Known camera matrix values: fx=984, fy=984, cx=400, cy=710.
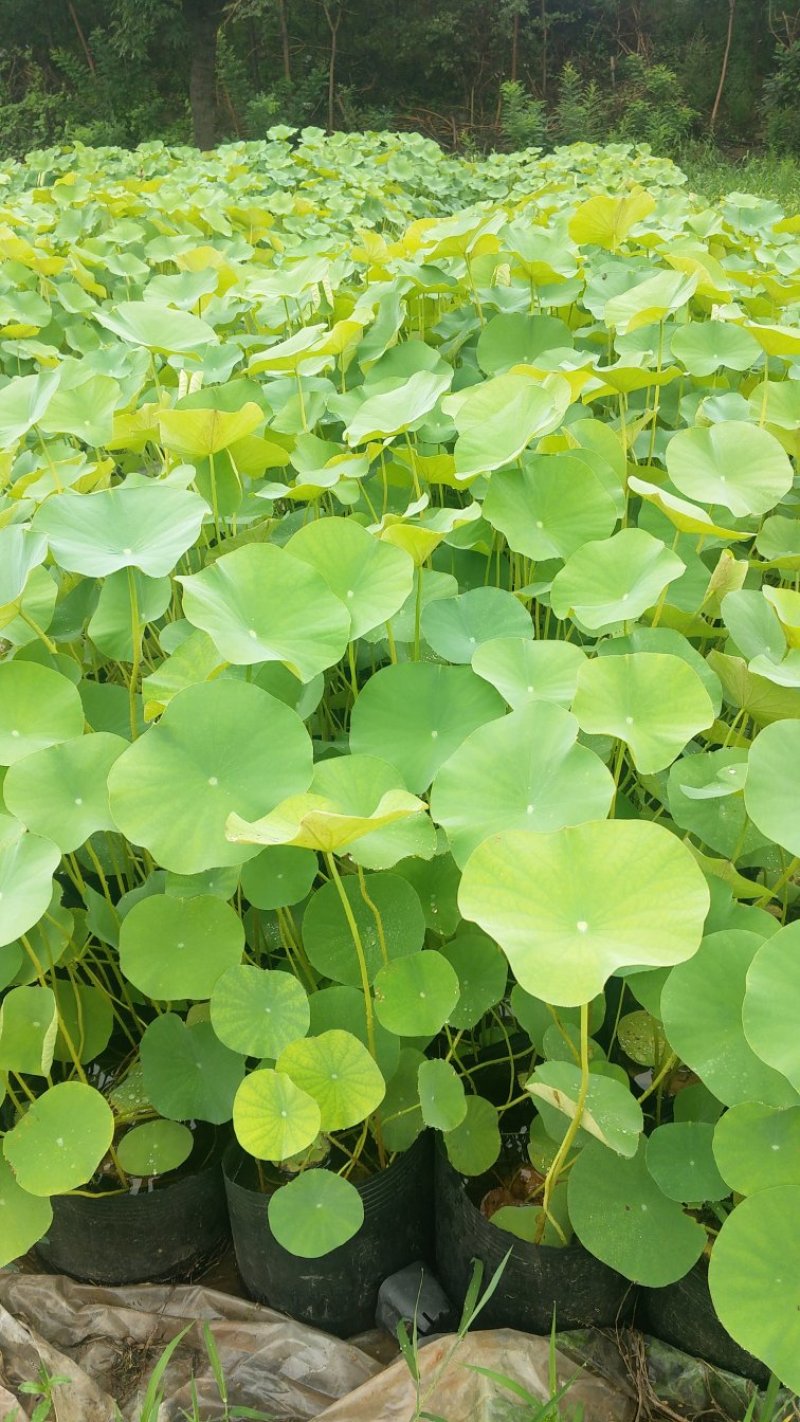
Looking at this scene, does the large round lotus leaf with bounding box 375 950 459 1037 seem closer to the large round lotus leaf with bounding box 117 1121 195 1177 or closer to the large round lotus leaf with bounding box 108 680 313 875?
the large round lotus leaf with bounding box 108 680 313 875

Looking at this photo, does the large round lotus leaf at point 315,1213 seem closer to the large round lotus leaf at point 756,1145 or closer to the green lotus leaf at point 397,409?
the large round lotus leaf at point 756,1145

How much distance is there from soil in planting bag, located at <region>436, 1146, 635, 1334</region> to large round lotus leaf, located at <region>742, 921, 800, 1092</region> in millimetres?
375

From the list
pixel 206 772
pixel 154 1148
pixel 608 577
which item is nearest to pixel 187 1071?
pixel 154 1148

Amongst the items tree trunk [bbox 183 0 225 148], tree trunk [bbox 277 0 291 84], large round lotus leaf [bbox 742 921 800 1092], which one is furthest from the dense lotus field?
tree trunk [bbox 277 0 291 84]

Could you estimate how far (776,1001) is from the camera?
67 cm

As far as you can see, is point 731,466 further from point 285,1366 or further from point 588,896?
point 285,1366

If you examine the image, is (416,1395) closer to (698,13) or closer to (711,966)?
(711,966)

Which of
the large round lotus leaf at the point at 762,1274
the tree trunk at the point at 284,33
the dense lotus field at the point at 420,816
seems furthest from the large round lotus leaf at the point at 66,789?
the tree trunk at the point at 284,33

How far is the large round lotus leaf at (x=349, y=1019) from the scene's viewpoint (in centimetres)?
92

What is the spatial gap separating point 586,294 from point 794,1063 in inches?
57.2

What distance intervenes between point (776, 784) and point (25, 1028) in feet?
2.25

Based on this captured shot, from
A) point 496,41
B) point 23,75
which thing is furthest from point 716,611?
point 23,75

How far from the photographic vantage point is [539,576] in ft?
4.17

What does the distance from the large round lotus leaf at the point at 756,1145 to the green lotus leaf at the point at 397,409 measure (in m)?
0.79
